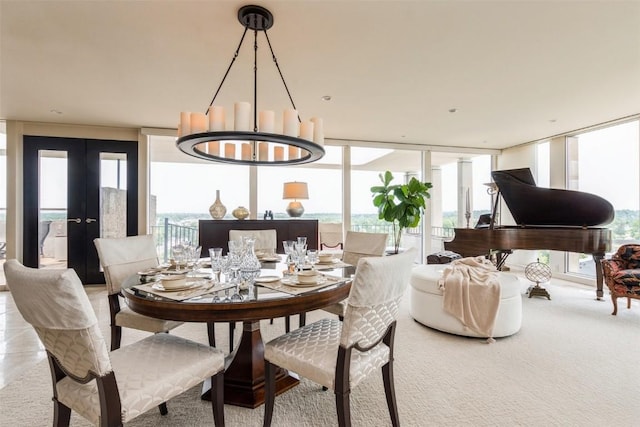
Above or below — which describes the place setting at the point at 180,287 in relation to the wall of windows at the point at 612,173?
below

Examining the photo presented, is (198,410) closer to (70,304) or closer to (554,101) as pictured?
(70,304)

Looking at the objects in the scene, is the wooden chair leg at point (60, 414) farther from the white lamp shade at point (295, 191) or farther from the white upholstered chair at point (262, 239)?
the white lamp shade at point (295, 191)

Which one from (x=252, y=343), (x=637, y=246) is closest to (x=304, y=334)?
(x=252, y=343)

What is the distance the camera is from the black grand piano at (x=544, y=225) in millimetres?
3584

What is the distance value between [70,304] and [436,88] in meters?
3.62

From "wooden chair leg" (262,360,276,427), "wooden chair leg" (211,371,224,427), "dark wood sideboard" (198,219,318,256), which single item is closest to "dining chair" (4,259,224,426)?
"wooden chair leg" (211,371,224,427)

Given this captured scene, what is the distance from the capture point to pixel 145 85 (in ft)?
11.0

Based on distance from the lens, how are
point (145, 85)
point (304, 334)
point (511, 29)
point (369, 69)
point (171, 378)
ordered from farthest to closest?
point (145, 85) < point (369, 69) < point (511, 29) < point (304, 334) < point (171, 378)

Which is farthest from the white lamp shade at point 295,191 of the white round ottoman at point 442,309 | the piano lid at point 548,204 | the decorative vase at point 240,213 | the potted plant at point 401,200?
the piano lid at point 548,204

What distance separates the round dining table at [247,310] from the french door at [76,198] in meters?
3.78

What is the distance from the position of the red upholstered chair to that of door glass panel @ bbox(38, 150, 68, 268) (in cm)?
729

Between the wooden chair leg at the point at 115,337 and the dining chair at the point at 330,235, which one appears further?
the dining chair at the point at 330,235

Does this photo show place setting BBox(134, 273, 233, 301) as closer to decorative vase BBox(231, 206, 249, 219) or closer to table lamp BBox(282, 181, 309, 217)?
decorative vase BBox(231, 206, 249, 219)

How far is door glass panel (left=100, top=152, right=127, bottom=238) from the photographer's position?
502 cm
